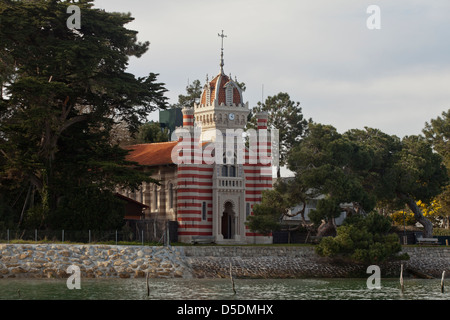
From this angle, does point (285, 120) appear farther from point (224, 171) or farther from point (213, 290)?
point (213, 290)

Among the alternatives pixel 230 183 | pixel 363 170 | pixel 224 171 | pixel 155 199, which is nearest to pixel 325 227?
pixel 363 170

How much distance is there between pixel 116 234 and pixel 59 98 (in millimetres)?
12392

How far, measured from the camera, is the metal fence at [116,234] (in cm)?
6031

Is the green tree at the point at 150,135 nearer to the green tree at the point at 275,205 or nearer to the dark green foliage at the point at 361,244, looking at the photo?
the green tree at the point at 275,205

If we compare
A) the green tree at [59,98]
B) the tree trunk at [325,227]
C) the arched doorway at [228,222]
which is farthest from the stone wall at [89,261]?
the tree trunk at [325,227]

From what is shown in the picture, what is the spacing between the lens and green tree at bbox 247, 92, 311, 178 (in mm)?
96000

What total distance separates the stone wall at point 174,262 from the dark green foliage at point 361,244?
156cm

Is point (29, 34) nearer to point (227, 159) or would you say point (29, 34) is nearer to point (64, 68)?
point (64, 68)

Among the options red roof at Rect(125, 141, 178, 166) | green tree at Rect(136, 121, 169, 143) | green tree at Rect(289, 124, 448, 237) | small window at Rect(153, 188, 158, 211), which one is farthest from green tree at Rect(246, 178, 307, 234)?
green tree at Rect(136, 121, 169, 143)

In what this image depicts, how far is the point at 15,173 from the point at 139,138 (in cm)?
3200

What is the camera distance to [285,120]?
9688 cm

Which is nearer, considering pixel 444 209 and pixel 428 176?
pixel 428 176

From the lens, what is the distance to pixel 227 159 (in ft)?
226
